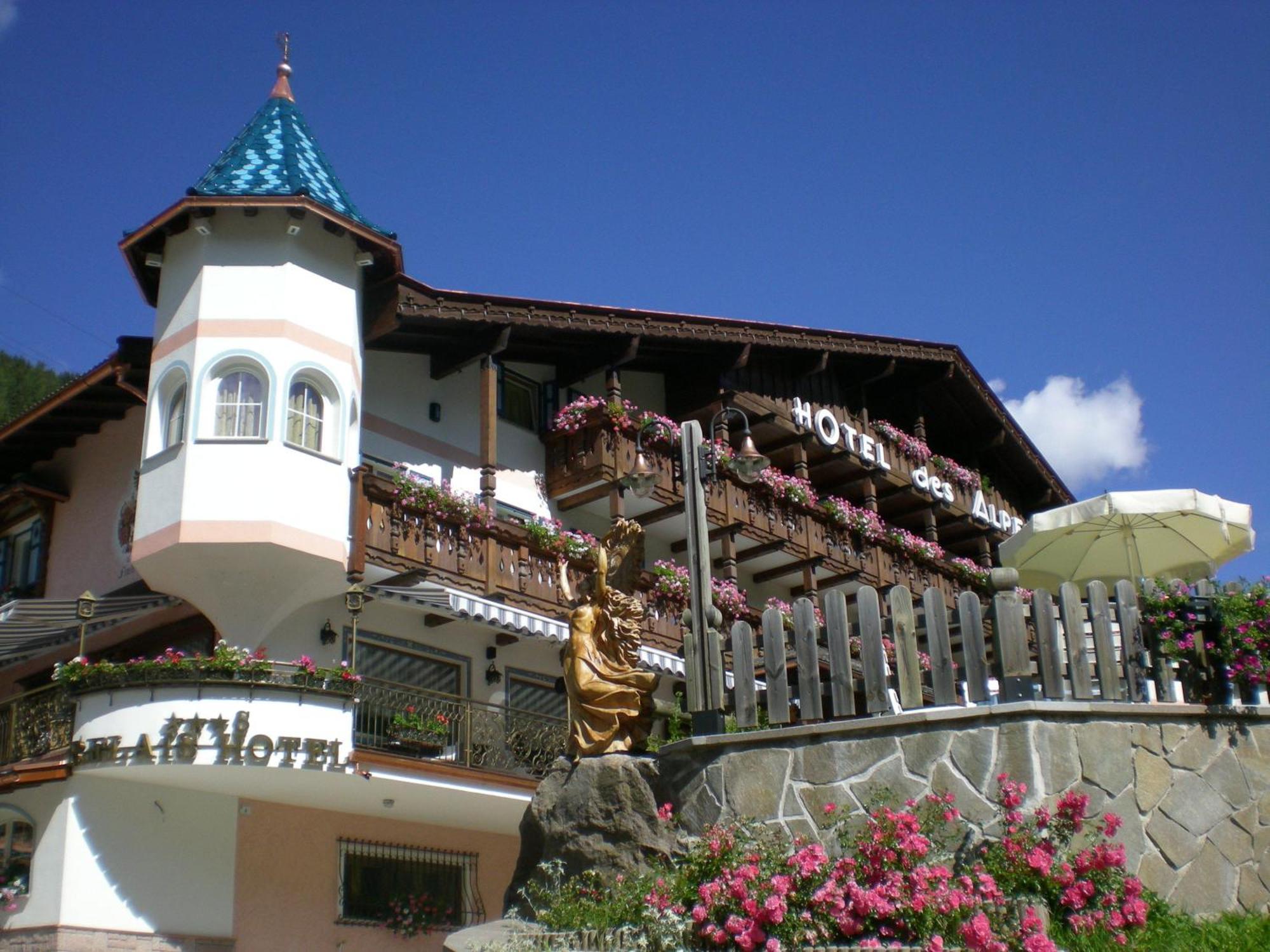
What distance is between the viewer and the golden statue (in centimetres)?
1306

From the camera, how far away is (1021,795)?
10.4 m

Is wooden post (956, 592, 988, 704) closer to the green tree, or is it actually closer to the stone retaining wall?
the stone retaining wall

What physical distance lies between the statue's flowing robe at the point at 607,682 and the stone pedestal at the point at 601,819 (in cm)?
25

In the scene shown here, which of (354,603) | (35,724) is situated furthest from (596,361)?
(35,724)

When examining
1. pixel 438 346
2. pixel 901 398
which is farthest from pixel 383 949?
pixel 901 398

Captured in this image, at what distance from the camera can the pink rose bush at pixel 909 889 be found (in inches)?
387

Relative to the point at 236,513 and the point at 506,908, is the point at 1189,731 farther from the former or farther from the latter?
the point at 236,513

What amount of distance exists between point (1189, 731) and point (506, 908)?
6.08 metres

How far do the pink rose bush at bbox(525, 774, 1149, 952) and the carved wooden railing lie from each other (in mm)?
10519

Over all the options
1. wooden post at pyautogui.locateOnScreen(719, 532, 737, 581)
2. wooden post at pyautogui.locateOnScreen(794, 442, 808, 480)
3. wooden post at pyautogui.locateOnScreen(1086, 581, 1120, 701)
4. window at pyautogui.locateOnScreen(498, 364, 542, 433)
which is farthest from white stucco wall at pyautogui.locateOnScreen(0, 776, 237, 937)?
wooden post at pyautogui.locateOnScreen(794, 442, 808, 480)

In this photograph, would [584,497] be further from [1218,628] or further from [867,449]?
[1218,628]

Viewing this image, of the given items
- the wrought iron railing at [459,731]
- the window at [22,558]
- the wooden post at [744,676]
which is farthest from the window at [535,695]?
the wooden post at [744,676]

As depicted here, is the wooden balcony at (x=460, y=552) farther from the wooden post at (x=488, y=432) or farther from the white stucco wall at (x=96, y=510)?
the white stucco wall at (x=96, y=510)

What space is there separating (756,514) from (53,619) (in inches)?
493
